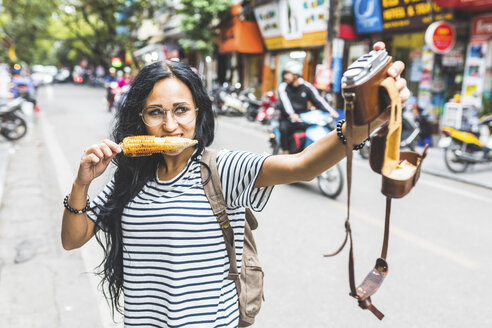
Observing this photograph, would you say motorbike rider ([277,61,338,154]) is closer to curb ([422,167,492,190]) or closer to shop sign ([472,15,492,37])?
curb ([422,167,492,190])

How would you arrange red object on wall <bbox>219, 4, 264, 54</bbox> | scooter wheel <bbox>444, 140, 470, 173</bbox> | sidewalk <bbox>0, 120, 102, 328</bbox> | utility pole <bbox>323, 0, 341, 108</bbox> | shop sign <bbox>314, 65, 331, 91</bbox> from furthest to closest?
red object on wall <bbox>219, 4, 264, 54</bbox> → shop sign <bbox>314, 65, 331, 91</bbox> → utility pole <bbox>323, 0, 341, 108</bbox> → scooter wheel <bbox>444, 140, 470, 173</bbox> → sidewalk <bbox>0, 120, 102, 328</bbox>

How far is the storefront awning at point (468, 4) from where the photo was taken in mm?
8294

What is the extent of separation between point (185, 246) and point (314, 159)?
0.50 m

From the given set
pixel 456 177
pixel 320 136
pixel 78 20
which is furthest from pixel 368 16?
pixel 78 20

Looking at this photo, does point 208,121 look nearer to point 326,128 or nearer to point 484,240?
point 484,240

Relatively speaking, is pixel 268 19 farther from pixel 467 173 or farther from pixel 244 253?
pixel 244 253

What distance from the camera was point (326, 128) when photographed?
5.80 m

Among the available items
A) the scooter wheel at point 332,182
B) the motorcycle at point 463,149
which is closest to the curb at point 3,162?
the scooter wheel at point 332,182

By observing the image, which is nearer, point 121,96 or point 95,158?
point 95,158

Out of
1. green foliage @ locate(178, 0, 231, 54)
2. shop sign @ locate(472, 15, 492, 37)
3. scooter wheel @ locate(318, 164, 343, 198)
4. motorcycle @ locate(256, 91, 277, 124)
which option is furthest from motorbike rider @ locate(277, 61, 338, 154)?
green foliage @ locate(178, 0, 231, 54)

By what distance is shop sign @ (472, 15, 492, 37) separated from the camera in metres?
8.95

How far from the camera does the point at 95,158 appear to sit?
4.20 feet

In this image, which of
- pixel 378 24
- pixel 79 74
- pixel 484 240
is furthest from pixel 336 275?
pixel 79 74

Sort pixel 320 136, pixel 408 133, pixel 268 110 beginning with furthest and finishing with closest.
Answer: pixel 268 110 < pixel 408 133 < pixel 320 136
